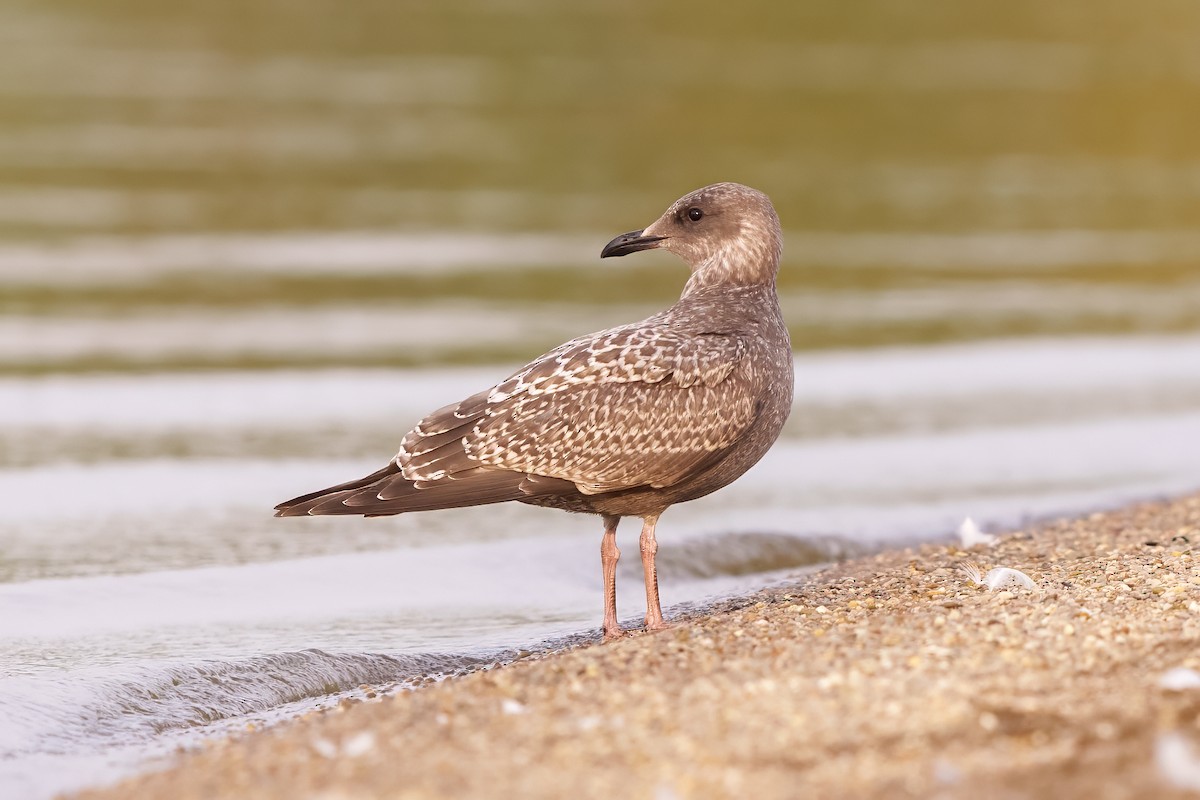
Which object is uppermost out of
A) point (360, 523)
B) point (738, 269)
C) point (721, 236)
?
point (721, 236)

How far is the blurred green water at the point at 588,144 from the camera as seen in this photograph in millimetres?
16688

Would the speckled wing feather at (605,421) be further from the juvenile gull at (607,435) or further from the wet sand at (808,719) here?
the wet sand at (808,719)

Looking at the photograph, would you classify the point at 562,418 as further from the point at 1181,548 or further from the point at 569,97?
the point at 569,97

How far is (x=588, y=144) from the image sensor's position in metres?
25.5

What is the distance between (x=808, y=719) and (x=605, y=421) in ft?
7.56

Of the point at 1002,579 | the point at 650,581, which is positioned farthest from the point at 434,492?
the point at 1002,579

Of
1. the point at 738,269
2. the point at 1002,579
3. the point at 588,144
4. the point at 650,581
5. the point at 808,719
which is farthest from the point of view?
the point at 588,144

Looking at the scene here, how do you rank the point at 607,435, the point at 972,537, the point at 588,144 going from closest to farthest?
1. the point at 607,435
2. the point at 972,537
3. the point at 588,144

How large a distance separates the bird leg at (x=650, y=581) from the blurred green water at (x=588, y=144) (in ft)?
20.1

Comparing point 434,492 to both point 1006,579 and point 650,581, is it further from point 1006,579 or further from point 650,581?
point 1006,579

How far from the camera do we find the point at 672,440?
7340 mm

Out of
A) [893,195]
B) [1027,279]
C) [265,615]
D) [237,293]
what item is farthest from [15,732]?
[893,195]

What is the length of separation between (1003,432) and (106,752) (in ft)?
24.8

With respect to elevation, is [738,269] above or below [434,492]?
above
